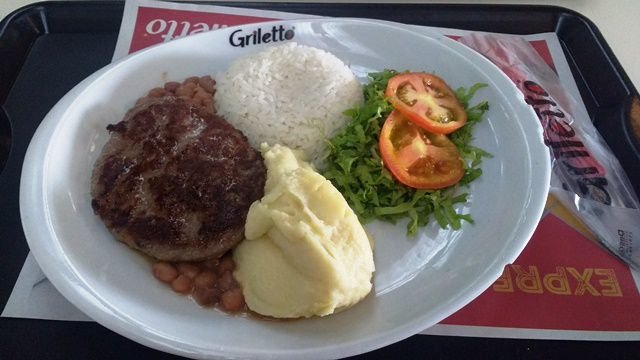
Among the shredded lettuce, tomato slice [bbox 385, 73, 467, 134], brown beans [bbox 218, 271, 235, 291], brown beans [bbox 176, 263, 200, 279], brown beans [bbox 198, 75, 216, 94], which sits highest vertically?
tomato slice [bbox 385, 73, 467, 134]

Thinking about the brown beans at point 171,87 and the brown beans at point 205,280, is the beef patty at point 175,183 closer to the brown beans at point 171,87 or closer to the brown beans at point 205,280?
the brown beans at point 205,280

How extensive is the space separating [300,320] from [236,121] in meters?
1.02

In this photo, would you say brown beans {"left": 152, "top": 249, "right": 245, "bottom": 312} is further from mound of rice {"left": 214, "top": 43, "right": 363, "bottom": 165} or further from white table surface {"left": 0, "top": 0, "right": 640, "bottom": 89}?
white table surface {"left": 0, "top": 0, "right": 640, "bottom": 89}

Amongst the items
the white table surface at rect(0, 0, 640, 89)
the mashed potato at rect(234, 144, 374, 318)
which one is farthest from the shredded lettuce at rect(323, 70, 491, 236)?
the white table surface at rect(0, 0, 640, 89)

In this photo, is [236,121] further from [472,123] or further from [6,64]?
[6,64]

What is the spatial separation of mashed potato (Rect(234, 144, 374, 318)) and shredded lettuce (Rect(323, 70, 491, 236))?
32cm

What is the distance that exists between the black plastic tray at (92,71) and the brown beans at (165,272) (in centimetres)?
22

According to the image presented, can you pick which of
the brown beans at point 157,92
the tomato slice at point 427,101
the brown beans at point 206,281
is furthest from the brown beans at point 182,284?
the tomato slice at point 427,101

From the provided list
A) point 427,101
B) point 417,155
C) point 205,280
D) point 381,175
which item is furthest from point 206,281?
point 427,101

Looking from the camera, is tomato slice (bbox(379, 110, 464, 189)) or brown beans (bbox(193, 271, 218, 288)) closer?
brown beans (bbox(193, 271, 218, 288))

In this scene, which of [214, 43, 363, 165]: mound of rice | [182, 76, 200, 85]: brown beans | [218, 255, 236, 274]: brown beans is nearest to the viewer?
[218, 255, 236, 274]: brown beans

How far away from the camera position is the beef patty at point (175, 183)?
1.63 m

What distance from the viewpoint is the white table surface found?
274 centimetres

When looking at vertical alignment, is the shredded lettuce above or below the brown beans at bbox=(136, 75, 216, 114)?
below
